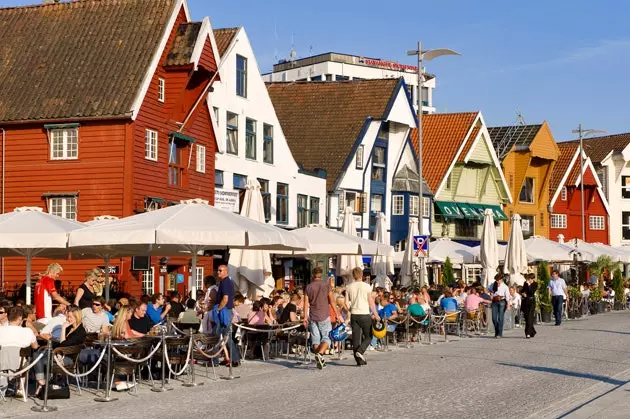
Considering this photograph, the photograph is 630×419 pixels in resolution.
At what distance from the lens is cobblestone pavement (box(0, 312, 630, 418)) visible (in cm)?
1477

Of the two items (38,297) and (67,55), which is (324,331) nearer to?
(38,297)

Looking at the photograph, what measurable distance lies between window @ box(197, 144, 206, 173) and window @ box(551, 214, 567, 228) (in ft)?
153

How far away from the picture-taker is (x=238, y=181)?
155ft

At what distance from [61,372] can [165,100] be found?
24.3 meters

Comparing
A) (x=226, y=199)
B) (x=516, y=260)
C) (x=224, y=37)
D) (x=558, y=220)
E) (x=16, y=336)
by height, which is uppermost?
(x=224, y=37)

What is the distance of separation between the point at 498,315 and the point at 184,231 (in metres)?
13.5

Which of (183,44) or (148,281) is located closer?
Answer: (148,281)

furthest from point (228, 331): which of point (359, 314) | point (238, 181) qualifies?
point (238, 181)

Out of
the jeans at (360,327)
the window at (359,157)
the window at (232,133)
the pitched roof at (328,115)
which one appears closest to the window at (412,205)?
the window at (359,157)

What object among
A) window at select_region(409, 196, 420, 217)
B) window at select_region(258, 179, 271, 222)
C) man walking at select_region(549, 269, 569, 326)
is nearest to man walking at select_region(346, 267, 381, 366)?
man walking at select_region(549, 269, 569, 326)

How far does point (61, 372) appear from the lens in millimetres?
16609

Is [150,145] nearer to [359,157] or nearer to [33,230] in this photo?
[33,230]

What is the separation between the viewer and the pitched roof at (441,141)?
69.8 meters

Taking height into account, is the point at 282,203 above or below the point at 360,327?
above
